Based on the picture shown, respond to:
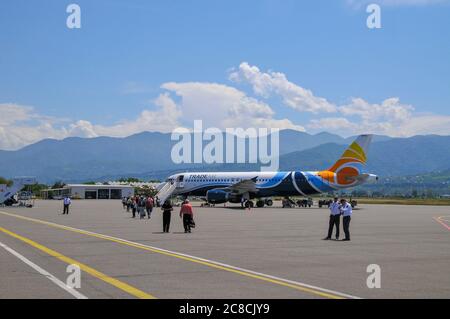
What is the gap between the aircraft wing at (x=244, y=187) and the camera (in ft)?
197

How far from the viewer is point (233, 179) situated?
6494 centimetres

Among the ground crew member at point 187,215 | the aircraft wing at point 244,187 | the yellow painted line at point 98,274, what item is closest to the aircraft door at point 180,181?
the aircraft wing at point 244,187

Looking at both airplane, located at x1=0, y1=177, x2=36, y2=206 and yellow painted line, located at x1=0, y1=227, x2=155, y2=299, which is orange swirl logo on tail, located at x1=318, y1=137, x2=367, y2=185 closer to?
airplane, located at x1=0, y1=177, x2=36, y2=206

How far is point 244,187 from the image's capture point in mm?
60844

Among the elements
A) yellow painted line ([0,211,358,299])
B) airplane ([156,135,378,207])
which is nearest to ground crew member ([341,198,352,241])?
yellow painted line ([0,211,358,299])

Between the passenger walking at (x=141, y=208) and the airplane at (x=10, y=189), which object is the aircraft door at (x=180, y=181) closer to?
the airplane at (x=10, y=189)

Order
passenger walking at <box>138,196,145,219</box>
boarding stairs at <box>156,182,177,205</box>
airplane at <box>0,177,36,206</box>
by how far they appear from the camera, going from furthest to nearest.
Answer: boarding stairs at <box>156,182,177,205</box> < airplane at <box>0,177,36,206</box> < passenger walking at <box>138,196,145,219</box>

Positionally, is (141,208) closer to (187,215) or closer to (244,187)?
(187,215)

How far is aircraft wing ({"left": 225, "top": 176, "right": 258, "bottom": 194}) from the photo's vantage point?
60.1 metres

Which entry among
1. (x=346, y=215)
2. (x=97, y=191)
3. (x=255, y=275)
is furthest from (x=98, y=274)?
(x=97, y=191)

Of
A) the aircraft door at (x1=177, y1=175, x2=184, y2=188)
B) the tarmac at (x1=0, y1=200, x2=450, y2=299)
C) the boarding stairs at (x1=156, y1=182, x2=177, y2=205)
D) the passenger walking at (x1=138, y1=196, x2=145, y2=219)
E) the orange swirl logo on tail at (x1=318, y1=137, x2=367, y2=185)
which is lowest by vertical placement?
the tarmac at (x1=0, y1=200, x2=450, y2=299)
